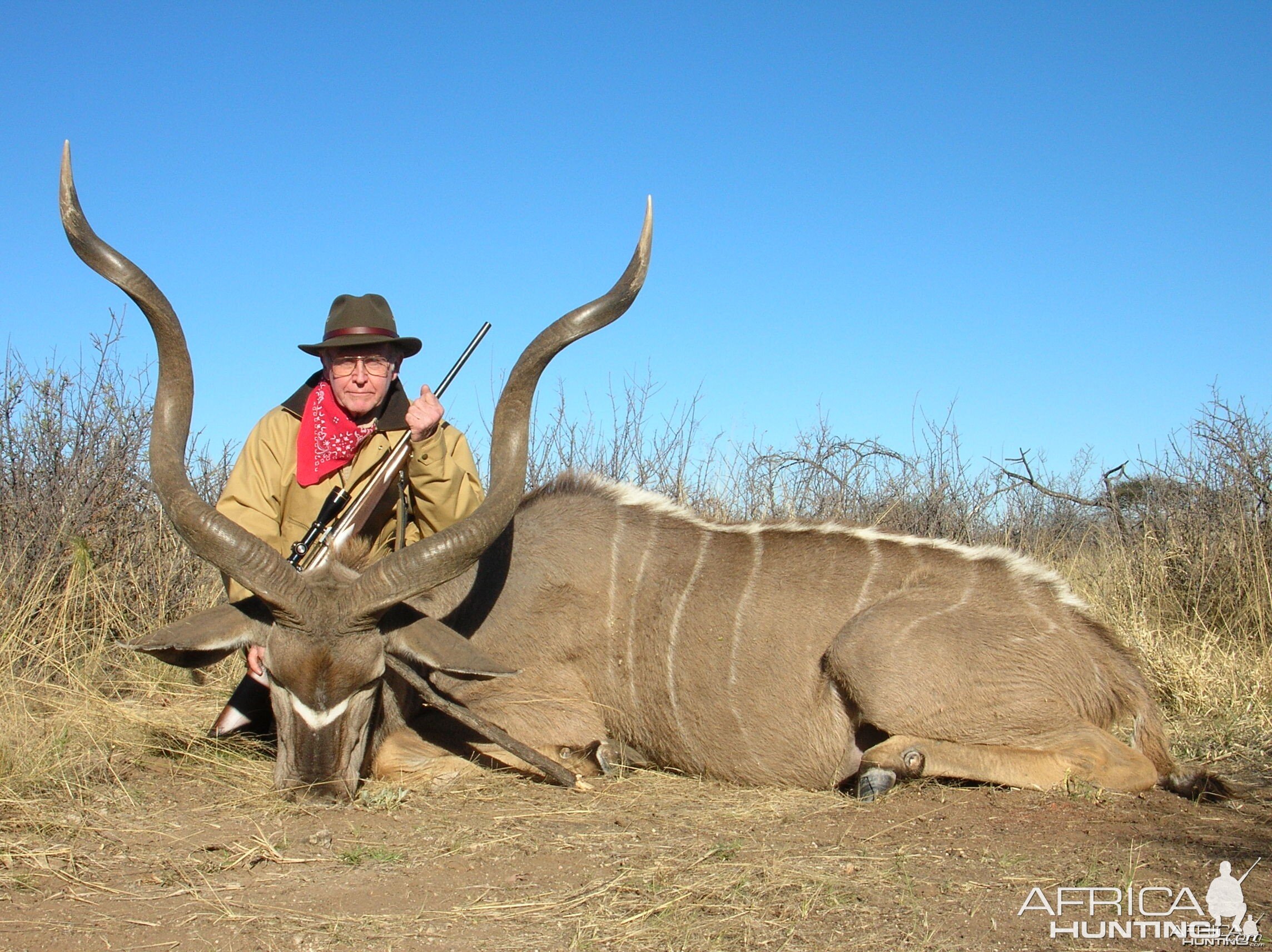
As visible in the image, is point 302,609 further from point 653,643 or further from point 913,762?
point 913,762

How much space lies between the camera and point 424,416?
13.5 ft

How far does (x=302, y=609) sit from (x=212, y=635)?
31cm

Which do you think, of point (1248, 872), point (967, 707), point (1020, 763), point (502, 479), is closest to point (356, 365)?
point (502, 479)

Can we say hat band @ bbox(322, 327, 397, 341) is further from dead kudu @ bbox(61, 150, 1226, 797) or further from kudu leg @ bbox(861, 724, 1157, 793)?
kudu leg @ bbox(861, 724, 1157, 793)

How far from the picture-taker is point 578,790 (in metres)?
3.68

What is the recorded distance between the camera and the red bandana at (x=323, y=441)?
419cm

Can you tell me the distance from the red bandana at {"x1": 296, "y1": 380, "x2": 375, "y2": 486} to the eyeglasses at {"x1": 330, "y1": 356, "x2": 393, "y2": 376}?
14cm

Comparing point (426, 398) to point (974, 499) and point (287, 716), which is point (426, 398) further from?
point (974, 499)

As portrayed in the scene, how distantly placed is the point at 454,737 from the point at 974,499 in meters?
5.25

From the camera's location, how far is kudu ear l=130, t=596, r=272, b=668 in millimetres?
3357

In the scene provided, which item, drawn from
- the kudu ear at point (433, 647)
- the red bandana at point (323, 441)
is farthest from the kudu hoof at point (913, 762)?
the red bandana at point (323, 441)

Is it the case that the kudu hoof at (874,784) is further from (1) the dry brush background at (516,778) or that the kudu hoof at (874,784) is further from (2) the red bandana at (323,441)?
(2) the red bandana at (323,441)

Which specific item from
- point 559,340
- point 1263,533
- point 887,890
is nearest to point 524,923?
point 887,890

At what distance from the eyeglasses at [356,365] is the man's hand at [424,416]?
0.71ft
